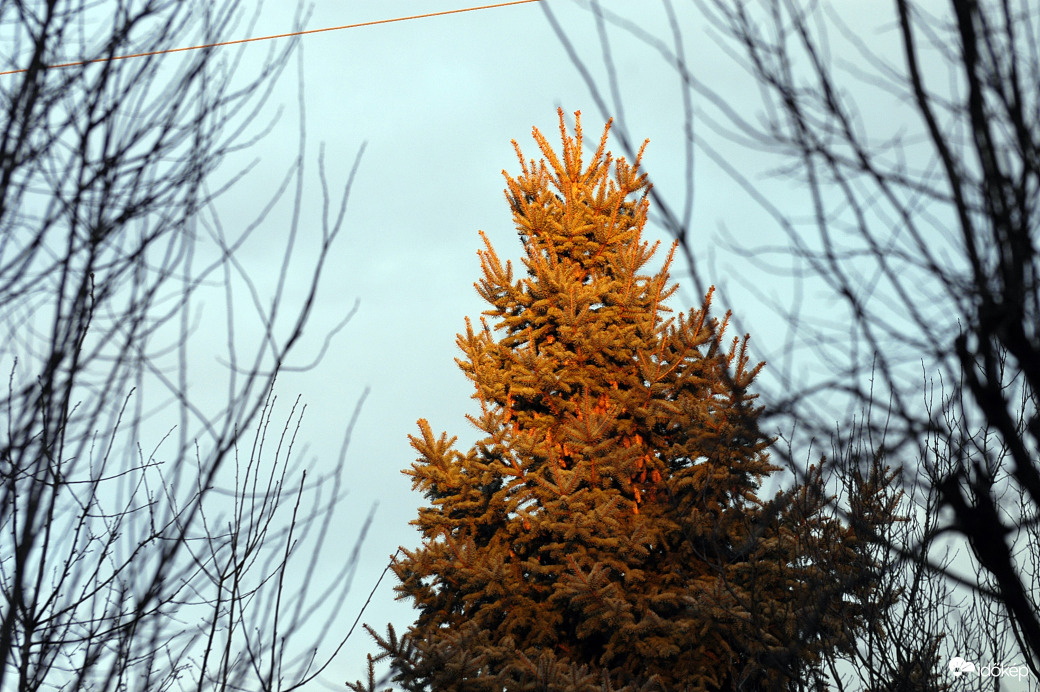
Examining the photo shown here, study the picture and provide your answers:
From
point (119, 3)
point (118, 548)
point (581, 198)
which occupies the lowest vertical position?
point (118, 548)

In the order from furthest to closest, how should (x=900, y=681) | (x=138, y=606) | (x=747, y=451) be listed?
1. (x=747, y=451)
2. (x=900, y=681)
3. (x=138, y=606)

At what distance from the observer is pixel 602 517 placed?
7629 millimetres

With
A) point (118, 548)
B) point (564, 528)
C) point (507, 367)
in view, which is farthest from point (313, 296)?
point (507, 367)

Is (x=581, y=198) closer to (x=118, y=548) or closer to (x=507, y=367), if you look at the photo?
(x=507, y=367)

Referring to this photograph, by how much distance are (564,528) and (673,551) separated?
4.53 ft

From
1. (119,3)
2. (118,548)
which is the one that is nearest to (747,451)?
(118,548)

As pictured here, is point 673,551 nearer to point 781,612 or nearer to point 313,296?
point 781,612

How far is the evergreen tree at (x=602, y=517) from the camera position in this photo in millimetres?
7246

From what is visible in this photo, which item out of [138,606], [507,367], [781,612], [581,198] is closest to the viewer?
[138,606]

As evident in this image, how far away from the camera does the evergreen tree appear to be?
7246 mm

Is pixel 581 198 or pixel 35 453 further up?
pixel 581 198

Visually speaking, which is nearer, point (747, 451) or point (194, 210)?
point (194, 210)

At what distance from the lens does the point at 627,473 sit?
8.31 metres

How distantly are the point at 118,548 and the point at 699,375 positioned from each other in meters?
6.37
